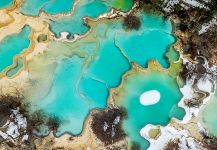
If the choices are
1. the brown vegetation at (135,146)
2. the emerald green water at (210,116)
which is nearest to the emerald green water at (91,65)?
the brown vegetation at (135,146)

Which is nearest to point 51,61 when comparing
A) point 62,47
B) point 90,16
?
point 62,47

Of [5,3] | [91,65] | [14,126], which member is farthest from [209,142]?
[5,3]

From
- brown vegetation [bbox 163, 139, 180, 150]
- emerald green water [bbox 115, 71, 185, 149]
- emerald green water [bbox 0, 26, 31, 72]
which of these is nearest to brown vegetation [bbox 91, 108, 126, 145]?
emerald green water [bbox 115, 71, 185, 149]

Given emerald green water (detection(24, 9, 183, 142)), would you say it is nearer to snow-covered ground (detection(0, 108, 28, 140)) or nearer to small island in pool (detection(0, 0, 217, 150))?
small island in pool (detection(0, 0, 217, 150))

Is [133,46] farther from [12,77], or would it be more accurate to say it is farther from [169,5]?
[12,77]

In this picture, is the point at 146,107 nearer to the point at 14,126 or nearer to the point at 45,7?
the point at 14,126
